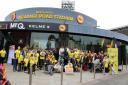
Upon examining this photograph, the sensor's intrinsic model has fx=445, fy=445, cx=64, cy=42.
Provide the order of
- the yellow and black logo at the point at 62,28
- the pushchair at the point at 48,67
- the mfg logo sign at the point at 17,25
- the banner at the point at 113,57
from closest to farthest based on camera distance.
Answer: the pushchair at the point at 48,67, the banner at the point at 113,57, the mfg logo sign at the point at 17,25, the yellow and black logo at the point at 62,28

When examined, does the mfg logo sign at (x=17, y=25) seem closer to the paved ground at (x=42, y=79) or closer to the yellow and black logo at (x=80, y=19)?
the yellow and black logo at (x=80, y=19)

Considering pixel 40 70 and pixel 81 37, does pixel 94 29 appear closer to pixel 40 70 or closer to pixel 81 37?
pixel 81 37

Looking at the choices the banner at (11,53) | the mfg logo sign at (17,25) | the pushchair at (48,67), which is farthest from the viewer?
the mfg logo sign at (17,25)

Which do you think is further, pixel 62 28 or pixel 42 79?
pixel 62 28

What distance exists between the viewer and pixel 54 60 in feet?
102

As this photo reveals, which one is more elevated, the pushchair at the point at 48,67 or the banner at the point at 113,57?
the banner at the point at 113,57

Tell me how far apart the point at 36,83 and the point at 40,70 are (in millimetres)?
7896

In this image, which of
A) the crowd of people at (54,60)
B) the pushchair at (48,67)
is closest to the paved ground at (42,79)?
the pushchair at (48,67)

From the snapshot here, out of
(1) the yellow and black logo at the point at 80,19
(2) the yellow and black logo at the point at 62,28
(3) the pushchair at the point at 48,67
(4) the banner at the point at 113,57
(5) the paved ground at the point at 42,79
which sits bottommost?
(5) the paved ground at the point at 42,79

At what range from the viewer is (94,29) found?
1668 inches

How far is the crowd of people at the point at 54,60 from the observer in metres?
29.8

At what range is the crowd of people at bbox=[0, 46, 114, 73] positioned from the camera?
29.8 metres

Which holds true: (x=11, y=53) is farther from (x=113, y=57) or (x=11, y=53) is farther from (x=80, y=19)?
(x=80, y=19)

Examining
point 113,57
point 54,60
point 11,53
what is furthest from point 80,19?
point 54,60
